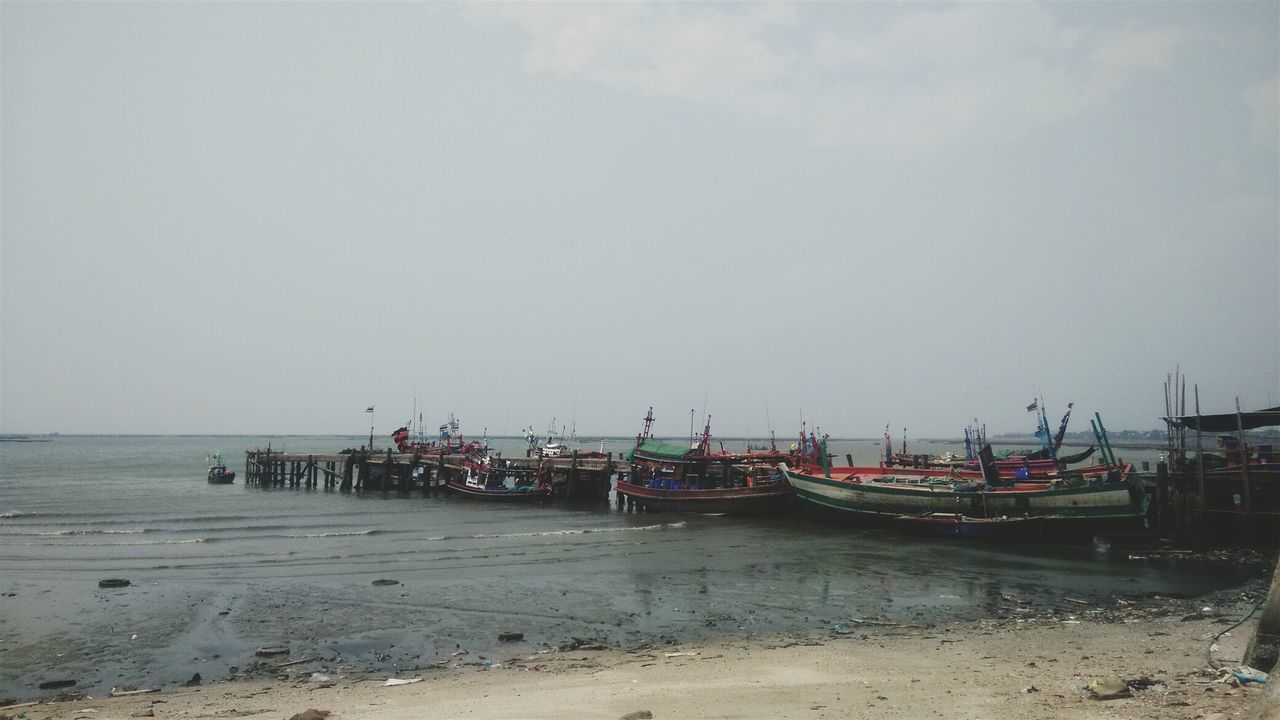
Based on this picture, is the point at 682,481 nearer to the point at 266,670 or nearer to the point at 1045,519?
the point at 1045,519

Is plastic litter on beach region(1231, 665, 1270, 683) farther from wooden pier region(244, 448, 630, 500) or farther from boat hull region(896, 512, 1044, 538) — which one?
wooden pier region(244, 448, 630, 500)

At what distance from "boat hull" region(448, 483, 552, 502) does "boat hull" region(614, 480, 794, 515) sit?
28.8 feet

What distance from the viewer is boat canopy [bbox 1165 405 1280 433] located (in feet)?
94.6

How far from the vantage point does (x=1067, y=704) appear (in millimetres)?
9039

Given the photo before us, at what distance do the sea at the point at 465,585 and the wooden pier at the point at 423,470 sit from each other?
8.92 m

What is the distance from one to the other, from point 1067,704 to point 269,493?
60.8 meters

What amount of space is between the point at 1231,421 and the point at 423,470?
52813 millimetres

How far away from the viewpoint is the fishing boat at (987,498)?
27.0m

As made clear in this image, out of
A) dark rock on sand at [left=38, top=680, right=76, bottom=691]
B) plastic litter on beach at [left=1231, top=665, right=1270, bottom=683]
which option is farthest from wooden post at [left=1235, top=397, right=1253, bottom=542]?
dark rock on sand at [left=38, top=680, right=76, bottom=691]

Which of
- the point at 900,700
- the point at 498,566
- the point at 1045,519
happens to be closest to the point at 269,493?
the point at 498,566

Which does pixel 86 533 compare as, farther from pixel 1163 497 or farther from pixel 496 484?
pixel 1163 497

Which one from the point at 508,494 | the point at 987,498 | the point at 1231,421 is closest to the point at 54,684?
the point at 987,498

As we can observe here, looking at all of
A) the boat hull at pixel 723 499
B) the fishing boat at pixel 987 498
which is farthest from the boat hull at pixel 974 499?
the boat hull at pixel 723 499

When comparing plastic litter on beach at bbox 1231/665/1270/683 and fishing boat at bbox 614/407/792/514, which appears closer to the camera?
plastic litter on beach at bbox 1231/665/1270/683
